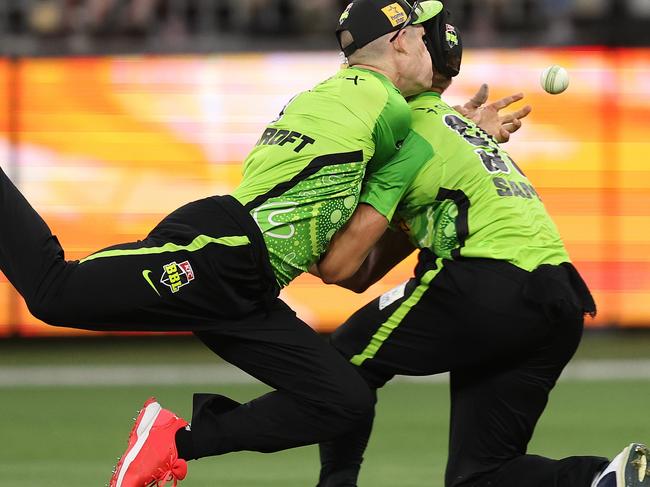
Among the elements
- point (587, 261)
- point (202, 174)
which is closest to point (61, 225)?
point (202, 174)

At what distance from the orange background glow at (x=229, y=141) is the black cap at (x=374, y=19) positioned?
5092 millimetres

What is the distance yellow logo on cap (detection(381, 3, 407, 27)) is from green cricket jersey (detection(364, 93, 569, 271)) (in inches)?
14.4

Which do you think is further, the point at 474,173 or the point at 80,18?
the point at 80,18

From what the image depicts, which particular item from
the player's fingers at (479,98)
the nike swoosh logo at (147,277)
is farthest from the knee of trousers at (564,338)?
the nike swoosh logo at (147,277)

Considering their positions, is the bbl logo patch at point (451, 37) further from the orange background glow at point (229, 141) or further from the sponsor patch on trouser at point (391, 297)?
the orange background glow at point (229, 141)

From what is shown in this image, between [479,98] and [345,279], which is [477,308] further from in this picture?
[479,98]

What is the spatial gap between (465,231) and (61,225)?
5833 millimetres

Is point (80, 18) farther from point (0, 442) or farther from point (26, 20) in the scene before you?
point (0, 442)

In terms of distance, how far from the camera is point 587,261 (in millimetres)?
10242

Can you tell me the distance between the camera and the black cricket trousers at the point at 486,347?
15.7 ft

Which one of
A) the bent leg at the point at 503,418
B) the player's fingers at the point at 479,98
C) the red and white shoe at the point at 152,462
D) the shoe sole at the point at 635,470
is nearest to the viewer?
the shoe sole at the point at 635,470

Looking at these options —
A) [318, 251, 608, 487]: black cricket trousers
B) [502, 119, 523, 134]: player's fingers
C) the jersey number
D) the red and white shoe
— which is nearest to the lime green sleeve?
the jersey number

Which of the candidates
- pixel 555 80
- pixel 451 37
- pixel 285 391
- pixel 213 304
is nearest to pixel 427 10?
pixel 451 37

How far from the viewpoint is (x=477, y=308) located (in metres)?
4.79
